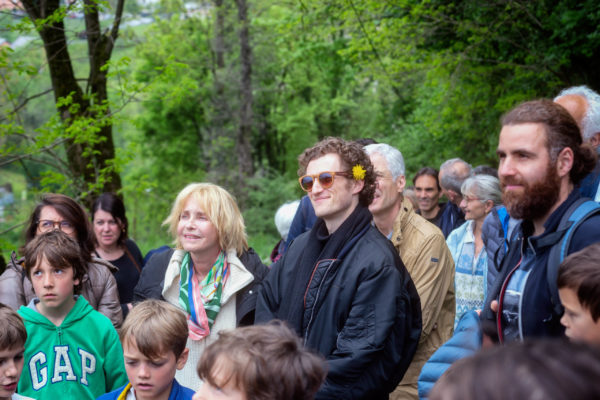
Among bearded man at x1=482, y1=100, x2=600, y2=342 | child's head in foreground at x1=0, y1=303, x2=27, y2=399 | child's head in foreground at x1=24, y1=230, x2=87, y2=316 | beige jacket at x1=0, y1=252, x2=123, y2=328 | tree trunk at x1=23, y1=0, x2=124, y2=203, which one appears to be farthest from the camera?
tree trunk at x1=23, y1=0, x2=124, y2=203

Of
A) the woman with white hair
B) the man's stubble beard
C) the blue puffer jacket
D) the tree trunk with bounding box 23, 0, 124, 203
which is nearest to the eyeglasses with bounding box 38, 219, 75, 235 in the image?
the blue puffer jacket

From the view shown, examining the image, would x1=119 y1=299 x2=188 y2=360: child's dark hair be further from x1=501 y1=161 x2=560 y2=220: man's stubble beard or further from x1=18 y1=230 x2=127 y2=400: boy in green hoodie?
x1=501 y1=161 x2=560 y2=220: man's stubble beard

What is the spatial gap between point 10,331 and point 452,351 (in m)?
2.14

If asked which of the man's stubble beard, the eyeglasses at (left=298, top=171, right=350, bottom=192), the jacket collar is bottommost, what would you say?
the jacket collar

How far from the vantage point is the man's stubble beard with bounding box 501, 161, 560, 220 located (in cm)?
242

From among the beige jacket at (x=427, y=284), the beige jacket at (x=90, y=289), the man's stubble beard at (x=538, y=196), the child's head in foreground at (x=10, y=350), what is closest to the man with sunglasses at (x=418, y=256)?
the beige jacket at (x=427, y=284)

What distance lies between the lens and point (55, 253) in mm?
3430

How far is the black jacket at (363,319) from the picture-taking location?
2.70m

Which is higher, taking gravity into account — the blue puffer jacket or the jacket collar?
the jacket collar

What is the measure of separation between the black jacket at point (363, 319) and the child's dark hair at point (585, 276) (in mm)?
929

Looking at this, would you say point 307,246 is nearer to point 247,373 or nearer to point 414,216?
point 414,216

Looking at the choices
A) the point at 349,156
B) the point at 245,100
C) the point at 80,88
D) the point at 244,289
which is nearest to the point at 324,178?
the point at 349,156

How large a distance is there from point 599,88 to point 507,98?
4.75ft

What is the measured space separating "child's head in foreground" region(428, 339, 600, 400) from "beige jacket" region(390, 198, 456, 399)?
2543 mm
